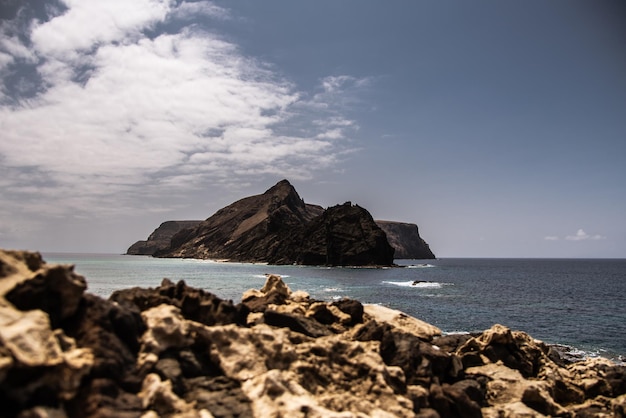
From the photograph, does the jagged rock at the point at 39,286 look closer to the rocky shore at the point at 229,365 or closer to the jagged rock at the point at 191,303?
the rocky shore at the point at 229,365

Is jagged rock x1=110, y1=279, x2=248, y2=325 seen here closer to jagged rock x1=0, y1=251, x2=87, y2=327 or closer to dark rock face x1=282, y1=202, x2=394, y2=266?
jagged rock x1=0, y1=251, x2=87, y2=327

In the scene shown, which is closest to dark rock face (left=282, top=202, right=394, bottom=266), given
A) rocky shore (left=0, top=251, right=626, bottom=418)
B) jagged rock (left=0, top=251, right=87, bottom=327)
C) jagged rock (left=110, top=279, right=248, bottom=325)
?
rocky shore (left=0, top=251, right=626, bottom=418)

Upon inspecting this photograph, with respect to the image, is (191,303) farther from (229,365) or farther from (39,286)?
(39,286)

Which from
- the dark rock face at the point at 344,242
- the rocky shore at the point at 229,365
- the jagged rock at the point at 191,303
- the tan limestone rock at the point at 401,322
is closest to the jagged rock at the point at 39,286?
the rocky shore at the point at 229,365

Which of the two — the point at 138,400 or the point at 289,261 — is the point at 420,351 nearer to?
the point at 138,400

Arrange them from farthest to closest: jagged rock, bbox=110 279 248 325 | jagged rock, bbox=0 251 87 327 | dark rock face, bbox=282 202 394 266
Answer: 1. dark rock face, bbox=282 202 394 266
2. jagged rock, bbox=110 279 248 325
3. jagged rock, bbox=0 251 87 327

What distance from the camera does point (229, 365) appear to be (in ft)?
37.1

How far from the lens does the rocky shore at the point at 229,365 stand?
8383mm

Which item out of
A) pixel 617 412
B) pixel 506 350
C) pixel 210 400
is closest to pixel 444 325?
pixel 506 350

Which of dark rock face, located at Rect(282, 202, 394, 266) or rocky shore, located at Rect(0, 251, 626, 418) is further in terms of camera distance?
dark rock face, located at Rect(282, 202, 394, 266)

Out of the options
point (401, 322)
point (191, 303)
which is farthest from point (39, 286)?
point (401, 322)

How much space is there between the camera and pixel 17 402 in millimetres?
7371

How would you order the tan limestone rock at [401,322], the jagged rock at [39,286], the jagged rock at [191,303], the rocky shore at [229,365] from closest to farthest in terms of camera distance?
the rocky shore at [229,365]
the jagged rock at [39,286]
the jagged rock at [191,303]
the tan limestone rock at [401,322]

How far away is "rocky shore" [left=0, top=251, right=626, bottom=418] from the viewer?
838cm
